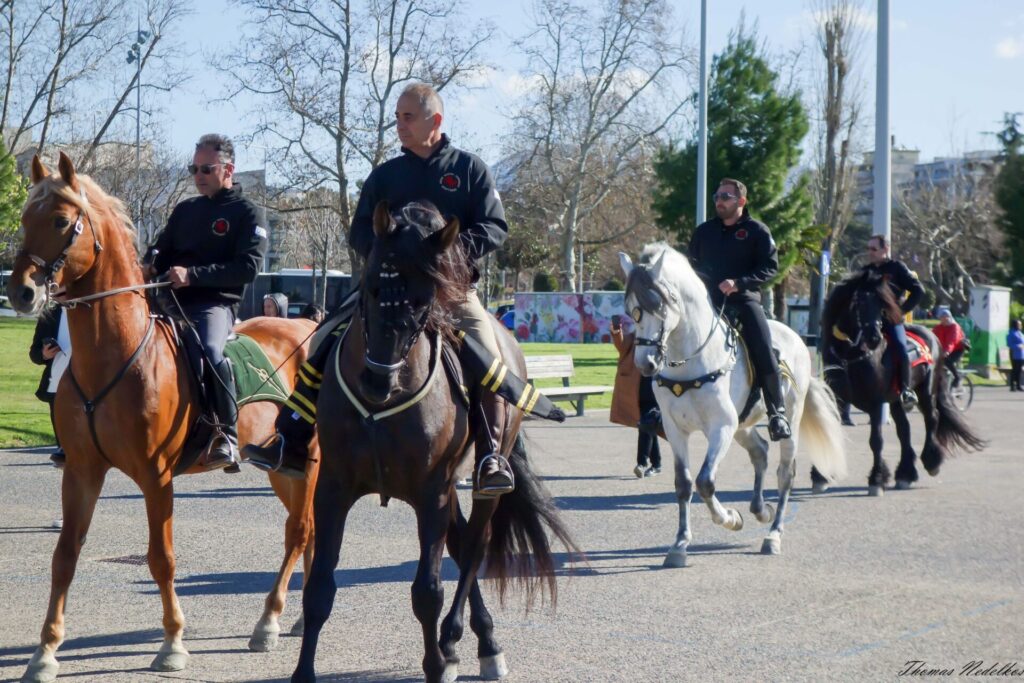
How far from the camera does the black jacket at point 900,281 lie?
13.6 m

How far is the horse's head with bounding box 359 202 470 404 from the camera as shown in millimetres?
4809

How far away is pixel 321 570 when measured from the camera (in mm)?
4977

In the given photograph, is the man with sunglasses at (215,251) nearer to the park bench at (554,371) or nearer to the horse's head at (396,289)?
the horse's head at (396,289)

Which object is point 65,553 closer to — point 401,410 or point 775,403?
point 401,410

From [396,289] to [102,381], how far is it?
2.09 metres

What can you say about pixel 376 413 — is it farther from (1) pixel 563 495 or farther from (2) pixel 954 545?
(1) pixel 563 495

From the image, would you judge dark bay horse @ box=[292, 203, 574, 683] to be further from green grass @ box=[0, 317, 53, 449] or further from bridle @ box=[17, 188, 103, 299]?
green grass @ box=[0, 317, 53, 449]

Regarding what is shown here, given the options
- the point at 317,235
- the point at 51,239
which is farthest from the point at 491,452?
the point at 317,235

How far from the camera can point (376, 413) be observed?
16.5 feet

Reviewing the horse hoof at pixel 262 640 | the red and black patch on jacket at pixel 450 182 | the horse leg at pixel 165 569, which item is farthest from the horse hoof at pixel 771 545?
the horse leg at pixel 165 569

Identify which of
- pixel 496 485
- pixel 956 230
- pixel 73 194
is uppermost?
pixel 956 230

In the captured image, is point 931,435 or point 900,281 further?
point 931,435

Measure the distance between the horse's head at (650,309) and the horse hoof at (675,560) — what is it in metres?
1.35

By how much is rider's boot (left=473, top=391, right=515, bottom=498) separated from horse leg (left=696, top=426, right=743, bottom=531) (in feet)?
11.8
